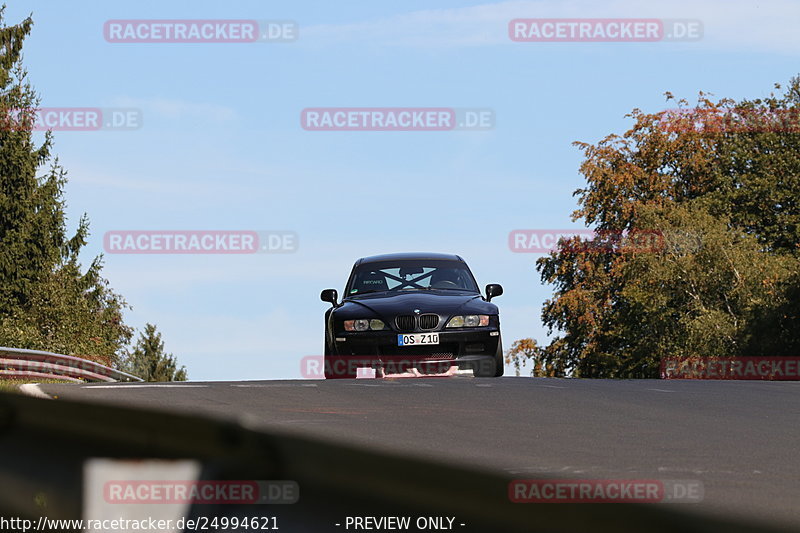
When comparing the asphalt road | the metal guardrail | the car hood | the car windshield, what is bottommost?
the asphalt road

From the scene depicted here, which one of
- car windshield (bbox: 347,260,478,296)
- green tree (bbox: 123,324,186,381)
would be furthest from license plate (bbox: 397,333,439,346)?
green tree (bbox: 123,324,186,381)

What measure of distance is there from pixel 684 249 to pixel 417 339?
1351 inches

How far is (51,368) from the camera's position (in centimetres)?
2831

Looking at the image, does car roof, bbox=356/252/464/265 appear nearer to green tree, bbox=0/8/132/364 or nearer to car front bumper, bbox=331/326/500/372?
car front bumper, bbox=331/326/500/372

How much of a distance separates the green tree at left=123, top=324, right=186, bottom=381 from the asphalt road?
367ft

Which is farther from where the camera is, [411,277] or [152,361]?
[152,361]

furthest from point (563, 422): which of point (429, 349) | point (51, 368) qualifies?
point (51, 368)

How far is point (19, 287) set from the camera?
145 feet

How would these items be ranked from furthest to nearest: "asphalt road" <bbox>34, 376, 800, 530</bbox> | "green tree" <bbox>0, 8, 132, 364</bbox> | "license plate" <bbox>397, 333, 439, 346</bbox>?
"green tree" <bbox>0, 8, 132, 364</bbox> → "license plate" <bbox>397, 333, 439, 346</bbox> → "asphalt road" <bbox>34, 376, 800, 530</bbox>

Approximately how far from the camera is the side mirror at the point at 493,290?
18250 millimetres

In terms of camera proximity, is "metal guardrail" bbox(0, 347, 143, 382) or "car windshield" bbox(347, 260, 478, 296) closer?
"car windshield" bbox(347, 260, 478, 296)

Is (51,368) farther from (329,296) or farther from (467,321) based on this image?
(467,321)

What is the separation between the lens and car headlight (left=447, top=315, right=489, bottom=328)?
1652cm

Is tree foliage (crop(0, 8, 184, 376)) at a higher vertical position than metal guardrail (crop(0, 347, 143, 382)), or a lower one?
higher
